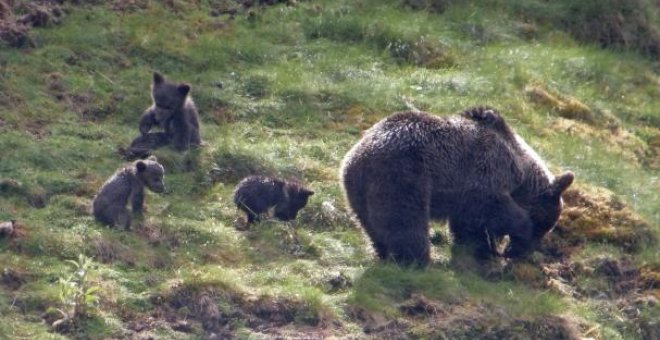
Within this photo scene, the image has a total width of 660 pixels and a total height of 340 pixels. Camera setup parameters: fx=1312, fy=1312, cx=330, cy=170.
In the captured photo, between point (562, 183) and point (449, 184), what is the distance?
1.35 meters

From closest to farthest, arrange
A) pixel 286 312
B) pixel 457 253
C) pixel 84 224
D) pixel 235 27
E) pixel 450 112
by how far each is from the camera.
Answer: pixel 286 312, pixel 84 224, pixel 457 253, pixel 450 112, pixel 235 27

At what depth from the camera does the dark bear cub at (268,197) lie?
13.9 meters

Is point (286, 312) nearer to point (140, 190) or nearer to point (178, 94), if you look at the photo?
point (140, 190)

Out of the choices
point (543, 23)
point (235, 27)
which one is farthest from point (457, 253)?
point (543, 23)

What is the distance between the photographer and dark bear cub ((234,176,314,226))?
13945 mm

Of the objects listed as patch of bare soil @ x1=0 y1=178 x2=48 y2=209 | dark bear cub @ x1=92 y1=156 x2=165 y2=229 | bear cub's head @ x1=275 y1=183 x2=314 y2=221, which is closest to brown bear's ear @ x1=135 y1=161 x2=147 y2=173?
dark bear cub @ x1=92 y1=156 x2=165 y2=229

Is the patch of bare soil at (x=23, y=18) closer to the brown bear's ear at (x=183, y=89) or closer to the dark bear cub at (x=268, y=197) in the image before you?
the brown bear's ear at (x=183, y=89)

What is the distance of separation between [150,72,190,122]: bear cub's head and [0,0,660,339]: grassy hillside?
1.62ft

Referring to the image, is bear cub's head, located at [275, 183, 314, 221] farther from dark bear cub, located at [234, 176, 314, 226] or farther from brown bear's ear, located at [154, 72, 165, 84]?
brown bear's ear, located at [154, 72, 165, 84]

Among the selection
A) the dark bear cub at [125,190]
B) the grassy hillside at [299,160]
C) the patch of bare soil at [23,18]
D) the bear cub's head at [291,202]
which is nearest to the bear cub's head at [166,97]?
the grassy hillside at [299,160]

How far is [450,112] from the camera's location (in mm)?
17328

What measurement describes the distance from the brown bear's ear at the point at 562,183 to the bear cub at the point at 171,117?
420cm

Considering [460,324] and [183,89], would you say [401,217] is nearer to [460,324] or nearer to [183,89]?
[460,324]

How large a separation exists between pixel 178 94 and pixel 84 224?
3021 mm
